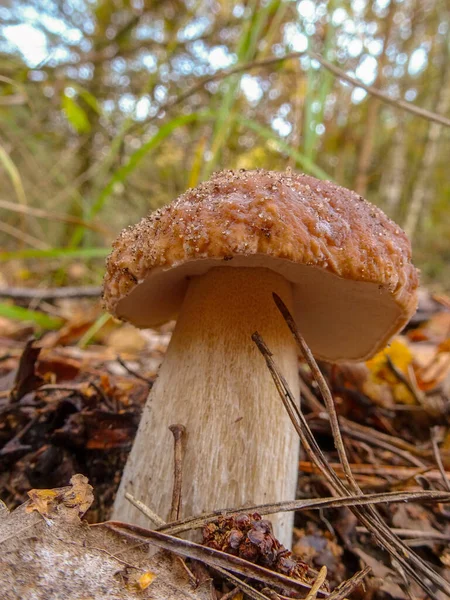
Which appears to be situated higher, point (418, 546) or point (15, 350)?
point (15, 350)

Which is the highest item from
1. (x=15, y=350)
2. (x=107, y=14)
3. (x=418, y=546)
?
(x=107, y=14)

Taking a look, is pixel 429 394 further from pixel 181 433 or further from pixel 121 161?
pixel 121 161

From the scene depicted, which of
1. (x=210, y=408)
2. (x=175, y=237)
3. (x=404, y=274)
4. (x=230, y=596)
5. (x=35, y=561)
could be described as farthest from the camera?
(x=210, y=408)

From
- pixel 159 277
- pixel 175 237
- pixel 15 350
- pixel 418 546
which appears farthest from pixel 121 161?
pixel 418 546

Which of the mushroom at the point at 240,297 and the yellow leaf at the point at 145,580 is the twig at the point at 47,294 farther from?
the yellow leaf at the point at 145,580

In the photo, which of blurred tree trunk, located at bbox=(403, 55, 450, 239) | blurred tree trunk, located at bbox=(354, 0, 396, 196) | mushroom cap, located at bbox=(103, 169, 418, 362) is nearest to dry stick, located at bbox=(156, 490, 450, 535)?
mushroom cap, located at bbox=(103, 169, 418, 362)

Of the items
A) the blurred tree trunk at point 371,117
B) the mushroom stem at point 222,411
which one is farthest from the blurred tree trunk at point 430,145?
the mushroom stem at point 222,411

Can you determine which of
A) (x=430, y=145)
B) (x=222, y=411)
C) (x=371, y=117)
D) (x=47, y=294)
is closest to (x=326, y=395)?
(x=222, y=411)
